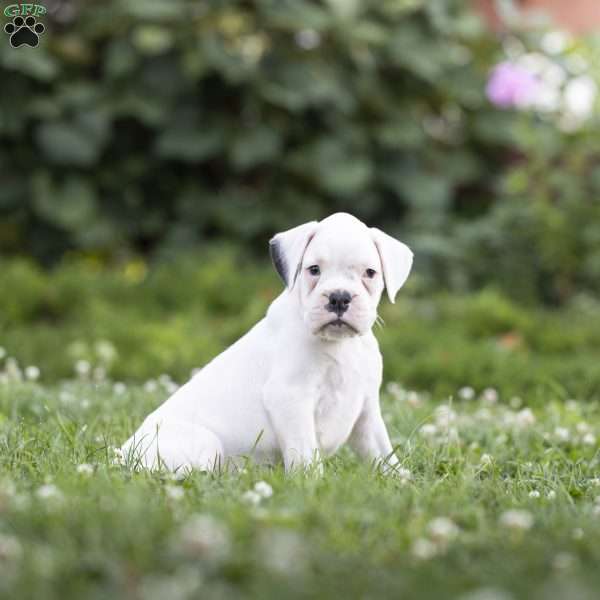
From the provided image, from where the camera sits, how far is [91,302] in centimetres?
816

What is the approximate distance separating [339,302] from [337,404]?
16.2 inches

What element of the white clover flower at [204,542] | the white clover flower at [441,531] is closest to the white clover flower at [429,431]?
the white clover flower at [441,531]

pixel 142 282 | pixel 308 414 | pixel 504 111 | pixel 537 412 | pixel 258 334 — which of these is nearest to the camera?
pixel 308 414

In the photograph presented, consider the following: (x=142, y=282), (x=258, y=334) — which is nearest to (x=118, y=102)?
(x=142, y=282)

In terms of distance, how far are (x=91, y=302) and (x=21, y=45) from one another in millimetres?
2525

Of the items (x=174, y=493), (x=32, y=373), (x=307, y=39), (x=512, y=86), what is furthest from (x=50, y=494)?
(x=307, y=39)

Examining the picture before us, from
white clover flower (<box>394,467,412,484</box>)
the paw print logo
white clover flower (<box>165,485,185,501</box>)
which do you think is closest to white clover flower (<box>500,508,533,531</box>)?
white clover flower (<box>394,467,412,484</box>)

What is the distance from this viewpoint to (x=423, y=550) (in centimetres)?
253

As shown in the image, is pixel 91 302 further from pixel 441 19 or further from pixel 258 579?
pixel 258 579

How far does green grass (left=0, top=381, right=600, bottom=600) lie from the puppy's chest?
12 cm

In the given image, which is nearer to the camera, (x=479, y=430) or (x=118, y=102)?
(x=479, y=430)

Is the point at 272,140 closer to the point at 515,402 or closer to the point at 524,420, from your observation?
the point at 515,402

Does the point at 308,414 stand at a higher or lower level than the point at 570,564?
higher

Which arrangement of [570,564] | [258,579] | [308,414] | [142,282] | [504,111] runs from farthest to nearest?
[504,111] < [142,282] < [308,414] < [570,564] < [258,579]
